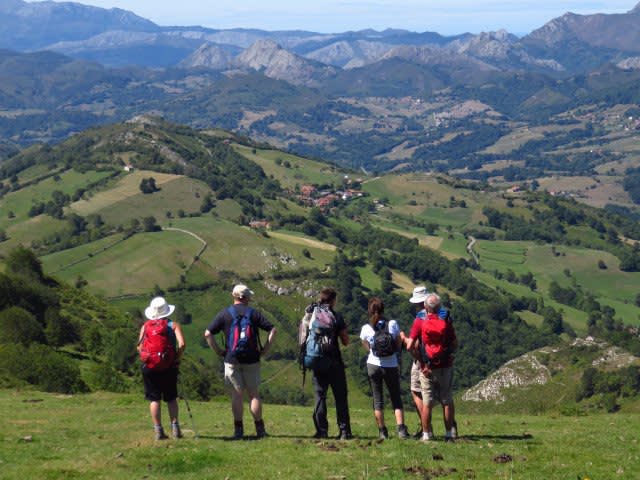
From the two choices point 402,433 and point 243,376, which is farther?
point 402,433

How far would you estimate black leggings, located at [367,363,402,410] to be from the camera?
1966 centimetres

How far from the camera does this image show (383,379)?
19.9m

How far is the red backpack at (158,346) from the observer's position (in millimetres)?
19125

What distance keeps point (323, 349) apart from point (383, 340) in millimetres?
1399

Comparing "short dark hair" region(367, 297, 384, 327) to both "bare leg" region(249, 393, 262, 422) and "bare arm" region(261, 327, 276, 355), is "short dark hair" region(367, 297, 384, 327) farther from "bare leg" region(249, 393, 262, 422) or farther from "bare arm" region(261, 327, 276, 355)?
"bare leg" region(249, 393, 262, 422)

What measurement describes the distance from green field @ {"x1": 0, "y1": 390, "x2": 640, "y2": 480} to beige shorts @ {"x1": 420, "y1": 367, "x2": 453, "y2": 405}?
0.98m

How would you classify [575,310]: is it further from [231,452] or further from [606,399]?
[231,452]

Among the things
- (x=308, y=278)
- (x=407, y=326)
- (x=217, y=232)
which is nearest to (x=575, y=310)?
(x=407, y=326)

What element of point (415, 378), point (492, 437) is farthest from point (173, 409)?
point (492, 437)

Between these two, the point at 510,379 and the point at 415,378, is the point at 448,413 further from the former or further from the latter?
the point at 510,379

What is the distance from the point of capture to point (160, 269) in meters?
154

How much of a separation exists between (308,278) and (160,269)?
91.4 ft

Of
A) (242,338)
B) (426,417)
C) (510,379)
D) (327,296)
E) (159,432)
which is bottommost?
(510,379)

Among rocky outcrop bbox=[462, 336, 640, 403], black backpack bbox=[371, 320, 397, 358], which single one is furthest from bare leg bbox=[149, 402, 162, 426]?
rocky outcrop bbox=[462, 336, 640, 403]
